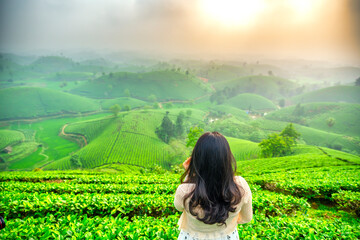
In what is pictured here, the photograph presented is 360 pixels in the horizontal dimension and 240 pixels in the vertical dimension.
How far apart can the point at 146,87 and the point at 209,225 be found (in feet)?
564

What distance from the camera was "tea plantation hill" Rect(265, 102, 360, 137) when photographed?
295ft

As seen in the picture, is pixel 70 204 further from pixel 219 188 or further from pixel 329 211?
pixel 329 211

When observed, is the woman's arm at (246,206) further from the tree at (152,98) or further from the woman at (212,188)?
the tree at (152,98)

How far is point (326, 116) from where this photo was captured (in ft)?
333

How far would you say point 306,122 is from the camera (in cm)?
10212

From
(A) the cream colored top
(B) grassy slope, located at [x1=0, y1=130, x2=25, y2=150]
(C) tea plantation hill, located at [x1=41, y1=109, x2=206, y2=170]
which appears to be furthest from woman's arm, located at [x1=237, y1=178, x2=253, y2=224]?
(B) grassy slope, located at [x1=0, y1=130, x2=25, y2=150]

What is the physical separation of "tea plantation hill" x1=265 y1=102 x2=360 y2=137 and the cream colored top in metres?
117

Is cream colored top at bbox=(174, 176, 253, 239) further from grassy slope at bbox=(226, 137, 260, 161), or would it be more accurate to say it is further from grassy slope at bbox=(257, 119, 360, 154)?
grassy slope at bbox=(257, 119, 360, 154)

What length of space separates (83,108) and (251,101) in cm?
13677

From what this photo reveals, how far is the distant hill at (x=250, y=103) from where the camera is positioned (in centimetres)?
14382

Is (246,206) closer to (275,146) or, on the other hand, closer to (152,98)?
(275,146)

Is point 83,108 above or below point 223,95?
below

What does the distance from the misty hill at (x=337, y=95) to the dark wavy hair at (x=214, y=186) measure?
18691cm

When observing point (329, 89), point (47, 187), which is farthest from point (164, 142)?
point (329, 89)
